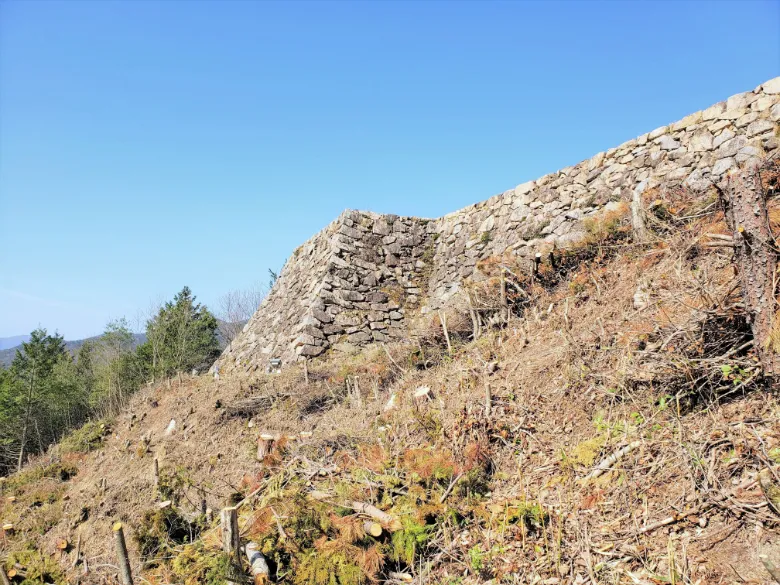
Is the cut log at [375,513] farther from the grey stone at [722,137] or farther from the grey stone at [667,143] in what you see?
the grey stone at [667,143]

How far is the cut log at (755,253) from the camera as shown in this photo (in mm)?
3410

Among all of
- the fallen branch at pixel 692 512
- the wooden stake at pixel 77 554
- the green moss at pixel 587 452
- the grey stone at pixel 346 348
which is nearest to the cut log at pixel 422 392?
the green moss at pixel 587 452

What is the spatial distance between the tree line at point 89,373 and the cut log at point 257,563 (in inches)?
715

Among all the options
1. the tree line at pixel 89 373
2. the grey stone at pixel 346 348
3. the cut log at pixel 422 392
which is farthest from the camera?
the tree line at pixel 89 373

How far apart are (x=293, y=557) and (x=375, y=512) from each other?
0.78 metres

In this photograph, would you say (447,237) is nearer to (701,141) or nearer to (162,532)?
(701,141)

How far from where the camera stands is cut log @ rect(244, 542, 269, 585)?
3.58m

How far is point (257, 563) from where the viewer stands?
12.2 ft

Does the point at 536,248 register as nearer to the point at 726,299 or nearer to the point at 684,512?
the point at 726,299

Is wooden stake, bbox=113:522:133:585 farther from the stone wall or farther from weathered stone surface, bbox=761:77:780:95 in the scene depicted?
weathered stone surface, bbox=761:77:780:95

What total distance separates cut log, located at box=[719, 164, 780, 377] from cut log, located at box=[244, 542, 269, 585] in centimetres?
435

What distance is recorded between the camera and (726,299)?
4039mm

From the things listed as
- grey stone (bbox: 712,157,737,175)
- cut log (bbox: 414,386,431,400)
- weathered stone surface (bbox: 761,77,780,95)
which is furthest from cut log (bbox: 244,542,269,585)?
weathered stone surface (bbox: 761,77,780,95)

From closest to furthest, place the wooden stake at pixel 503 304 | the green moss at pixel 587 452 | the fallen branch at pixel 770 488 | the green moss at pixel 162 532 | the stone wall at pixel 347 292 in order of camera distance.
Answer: the fallen branch at pixel 770 488
the green moss at pixel 587 452
the green moss at pixel 162 532
the wooden stake at pixel 503 304
the stone wall at pixel 347 292
